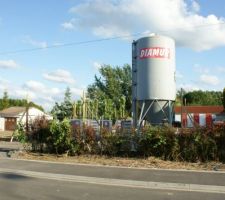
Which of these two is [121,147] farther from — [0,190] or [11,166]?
[0,190]

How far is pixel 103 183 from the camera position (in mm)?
12039

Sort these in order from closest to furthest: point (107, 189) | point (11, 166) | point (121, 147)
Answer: point (107, 189)
point (11, 166)
point (121, 147)

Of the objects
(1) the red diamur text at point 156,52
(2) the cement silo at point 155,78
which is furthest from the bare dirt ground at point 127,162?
(1) the red diamur text at point 156,52

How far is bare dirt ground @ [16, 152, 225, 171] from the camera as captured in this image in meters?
14.7

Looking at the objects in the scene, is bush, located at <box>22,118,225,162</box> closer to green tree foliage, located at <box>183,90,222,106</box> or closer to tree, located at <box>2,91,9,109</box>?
tree, located at <box>2,91,9,109</box>

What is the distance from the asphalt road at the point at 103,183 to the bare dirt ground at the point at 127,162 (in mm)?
1109

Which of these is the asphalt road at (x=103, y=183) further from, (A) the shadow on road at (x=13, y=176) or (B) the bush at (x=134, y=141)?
(B) the bush at (x=134, y=141)

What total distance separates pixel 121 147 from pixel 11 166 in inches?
184

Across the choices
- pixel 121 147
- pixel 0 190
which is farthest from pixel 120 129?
pixel 0 190

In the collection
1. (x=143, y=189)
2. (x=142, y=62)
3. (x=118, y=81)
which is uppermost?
(x=118, y=81)

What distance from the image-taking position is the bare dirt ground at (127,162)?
14695 millimetres

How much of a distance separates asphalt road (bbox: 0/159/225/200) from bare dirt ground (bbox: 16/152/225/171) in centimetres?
111

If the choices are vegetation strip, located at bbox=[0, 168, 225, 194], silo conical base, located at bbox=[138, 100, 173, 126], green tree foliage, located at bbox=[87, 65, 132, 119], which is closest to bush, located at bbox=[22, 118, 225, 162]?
vegetation strip, located at bbox=[0, 168, 225, 194]

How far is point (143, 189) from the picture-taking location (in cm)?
1107
